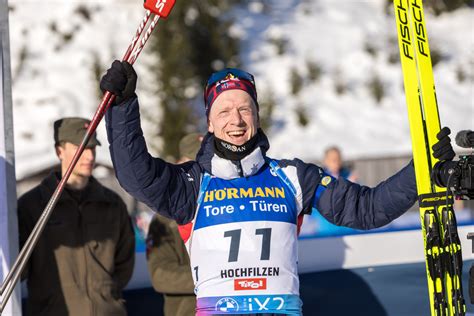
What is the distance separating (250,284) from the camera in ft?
10.4

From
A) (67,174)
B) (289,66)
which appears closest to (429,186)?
(67,174)

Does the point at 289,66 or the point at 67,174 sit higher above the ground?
the point at 289,66

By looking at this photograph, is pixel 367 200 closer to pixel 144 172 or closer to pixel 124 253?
pixel 144 172

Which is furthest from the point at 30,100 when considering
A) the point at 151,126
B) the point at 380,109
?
the point at 380,109

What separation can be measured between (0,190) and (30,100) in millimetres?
22919

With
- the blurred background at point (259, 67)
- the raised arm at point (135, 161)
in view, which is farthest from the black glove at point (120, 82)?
the blurred background at point (259, 67)

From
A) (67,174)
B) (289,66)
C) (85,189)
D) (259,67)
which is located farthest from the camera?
(259,67)

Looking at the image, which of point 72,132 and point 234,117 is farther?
point 72,132

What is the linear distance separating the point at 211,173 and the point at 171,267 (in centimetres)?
150

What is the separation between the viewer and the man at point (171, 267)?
183 inches

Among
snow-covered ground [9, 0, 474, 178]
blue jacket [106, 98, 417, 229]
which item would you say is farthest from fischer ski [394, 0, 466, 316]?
snow-covered ground [9, 0, 474, 178]

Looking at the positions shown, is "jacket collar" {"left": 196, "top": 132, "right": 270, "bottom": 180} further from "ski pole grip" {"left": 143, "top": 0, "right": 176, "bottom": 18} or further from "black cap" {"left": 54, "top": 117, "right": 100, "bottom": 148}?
"black cap" {"left": 54, "top": 117, "right": 100, "bottom": 148}

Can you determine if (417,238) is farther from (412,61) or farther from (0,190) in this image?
(0,190)

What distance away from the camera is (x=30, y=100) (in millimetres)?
26375
